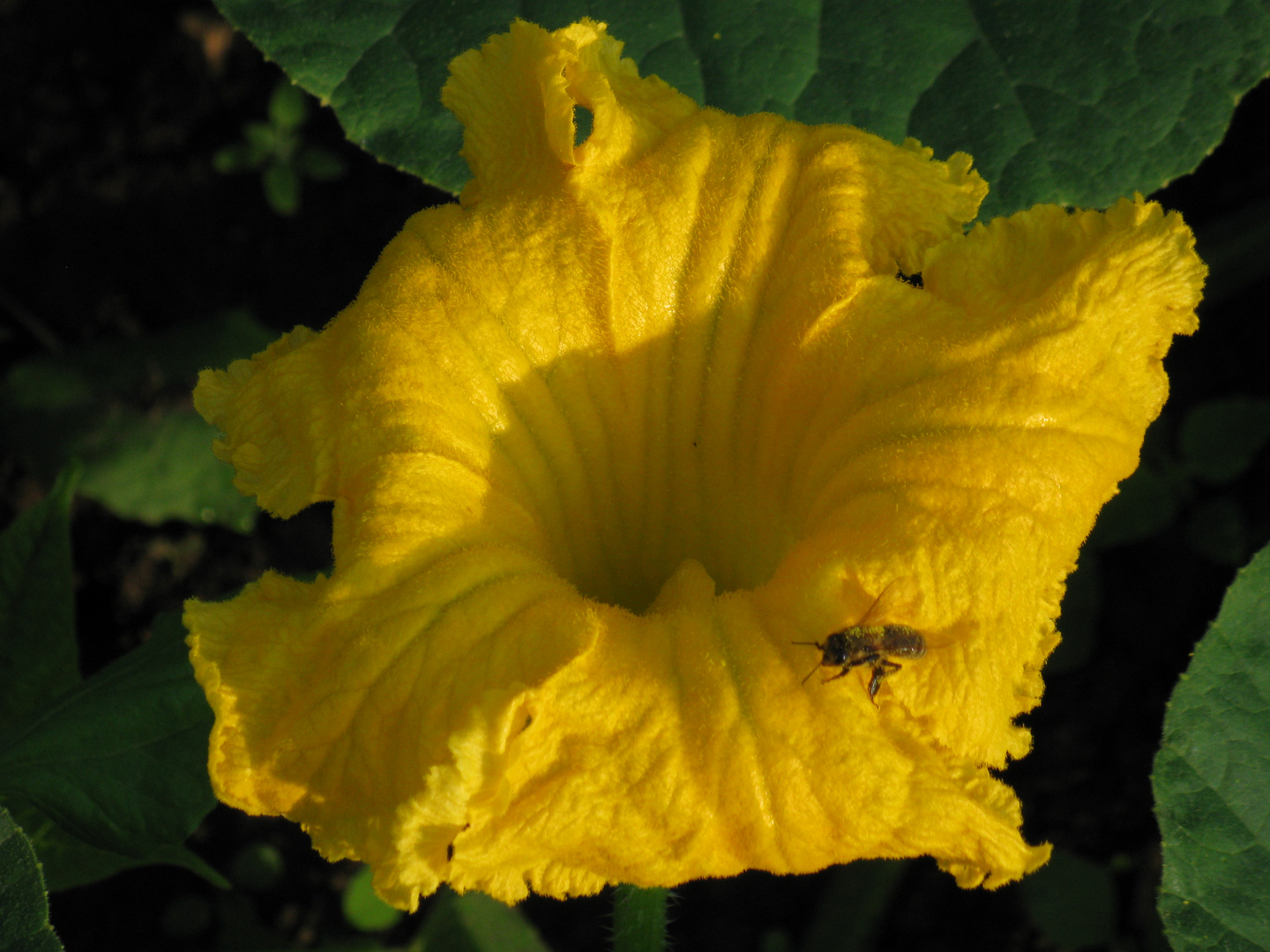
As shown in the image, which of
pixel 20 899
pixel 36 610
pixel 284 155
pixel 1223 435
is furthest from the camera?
pixel 284 155

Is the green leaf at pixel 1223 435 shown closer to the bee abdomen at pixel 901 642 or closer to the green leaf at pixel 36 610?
the bee abdomen at pixel 901 642

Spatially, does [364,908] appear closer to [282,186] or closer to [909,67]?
[282,186]

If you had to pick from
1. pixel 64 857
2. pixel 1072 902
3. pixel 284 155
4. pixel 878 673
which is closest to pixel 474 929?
pixel 64 857

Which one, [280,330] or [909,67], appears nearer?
[909,67]

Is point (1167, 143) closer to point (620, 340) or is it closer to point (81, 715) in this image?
point (620, 340)

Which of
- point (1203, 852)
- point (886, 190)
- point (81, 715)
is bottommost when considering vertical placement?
point (1203, 852)

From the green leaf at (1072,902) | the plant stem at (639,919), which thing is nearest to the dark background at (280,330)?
the green leaf at (1072,902)

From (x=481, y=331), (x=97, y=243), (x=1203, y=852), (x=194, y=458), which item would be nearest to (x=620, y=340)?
(x=481, y=331)
